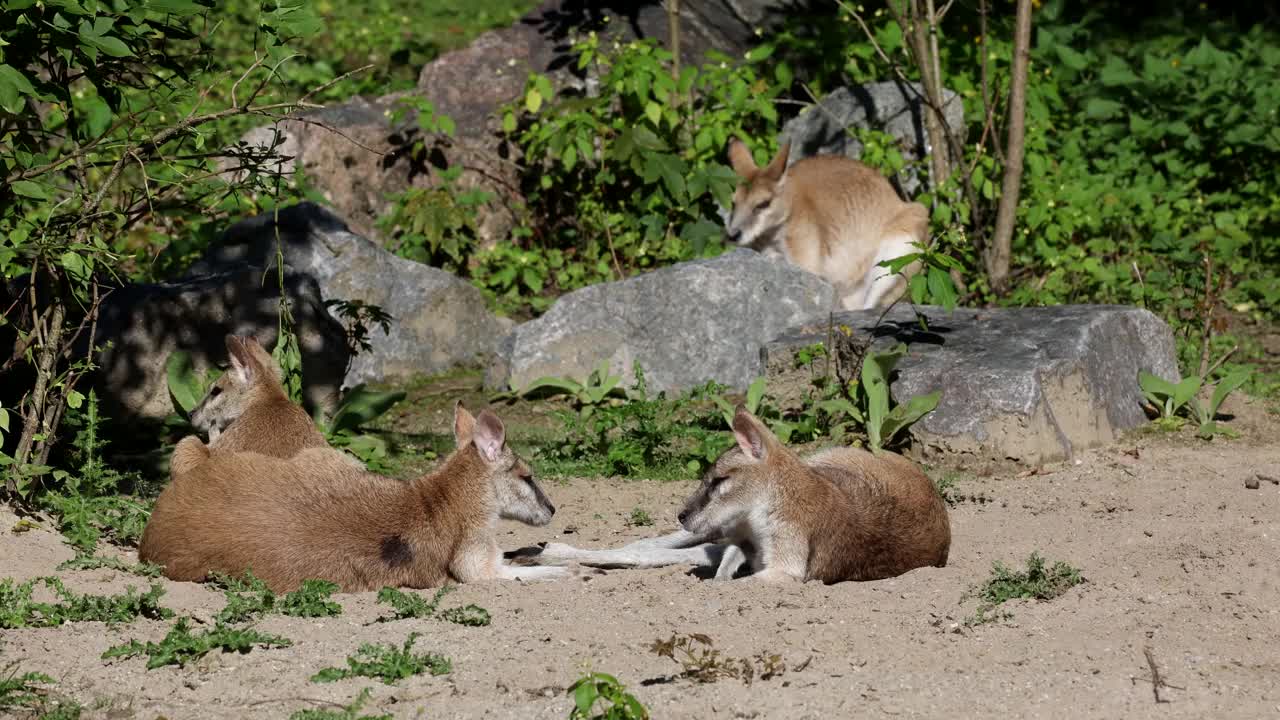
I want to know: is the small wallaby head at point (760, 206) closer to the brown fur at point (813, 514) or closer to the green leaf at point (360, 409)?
the green leaf at point (360, 409)

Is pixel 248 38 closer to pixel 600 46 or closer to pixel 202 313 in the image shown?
pixel 600 46

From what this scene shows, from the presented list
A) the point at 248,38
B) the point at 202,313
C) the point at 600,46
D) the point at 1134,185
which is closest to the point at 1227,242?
the point at 1134,185

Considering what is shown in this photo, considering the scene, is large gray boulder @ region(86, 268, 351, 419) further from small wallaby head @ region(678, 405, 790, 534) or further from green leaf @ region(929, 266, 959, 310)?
green leaf @ region(929, 266, 959, 310)

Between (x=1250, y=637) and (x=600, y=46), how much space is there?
9759 millimetres

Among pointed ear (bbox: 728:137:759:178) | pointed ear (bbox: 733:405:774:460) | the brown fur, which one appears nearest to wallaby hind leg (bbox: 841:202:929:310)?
pointed ear (bbox: 728:137:759:178)

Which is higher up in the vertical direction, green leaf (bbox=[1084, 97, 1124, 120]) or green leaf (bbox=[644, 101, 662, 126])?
green leaf (bbox=[644, 101, 662, 126])

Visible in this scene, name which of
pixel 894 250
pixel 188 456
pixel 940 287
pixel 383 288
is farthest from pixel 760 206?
pixel 188 456

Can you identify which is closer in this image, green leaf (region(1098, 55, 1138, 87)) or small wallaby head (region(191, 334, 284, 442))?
small wallaby head (region(191, 334, 284, 442))

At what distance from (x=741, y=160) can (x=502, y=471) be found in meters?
5.82

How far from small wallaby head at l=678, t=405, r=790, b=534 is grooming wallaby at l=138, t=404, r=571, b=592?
0.70 m

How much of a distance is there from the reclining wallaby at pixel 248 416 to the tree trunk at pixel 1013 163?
5804 mm

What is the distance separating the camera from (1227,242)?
12344 millimetres

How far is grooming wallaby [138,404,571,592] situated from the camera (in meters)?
6.35

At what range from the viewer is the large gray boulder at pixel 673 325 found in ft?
35.0
